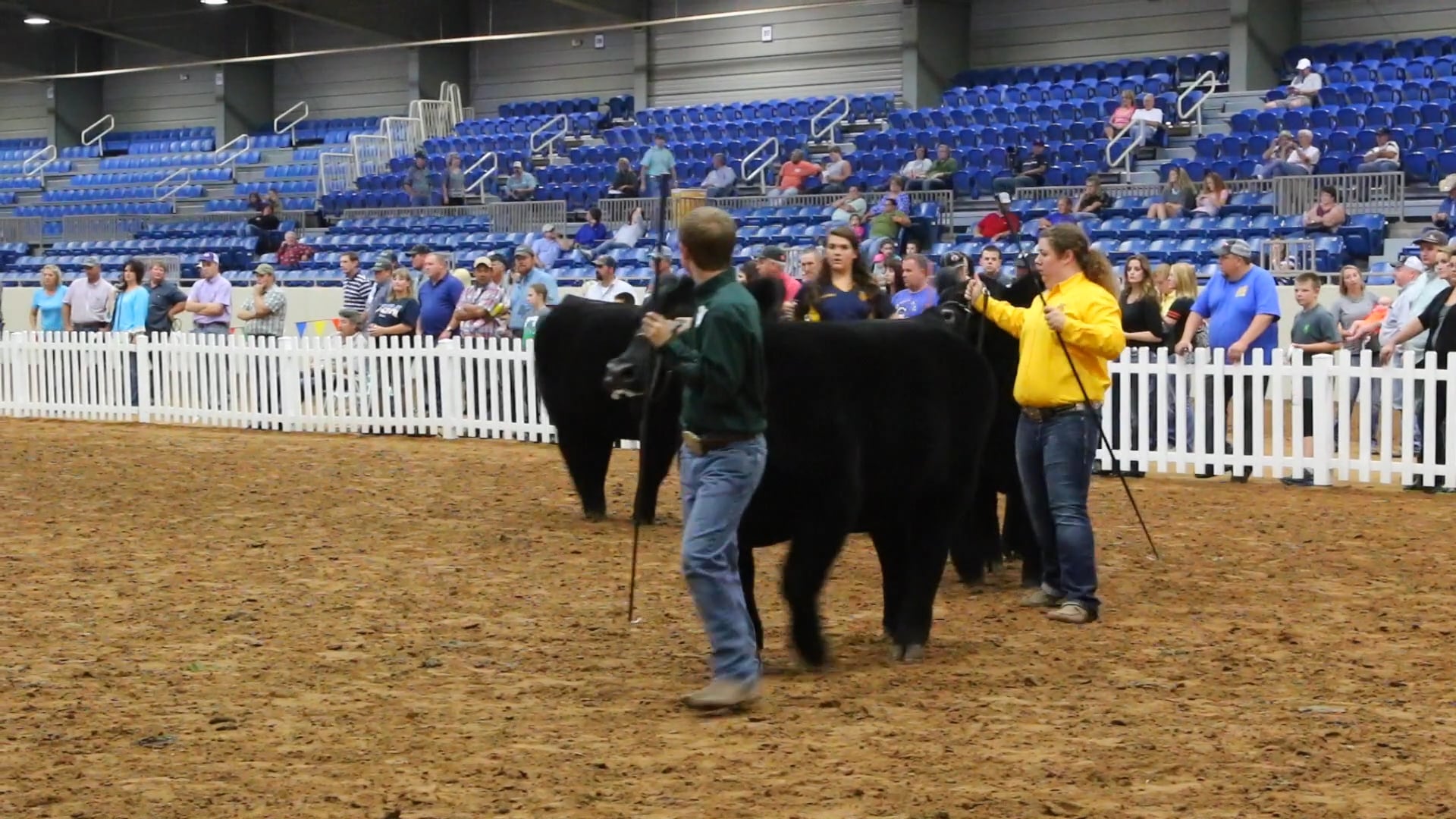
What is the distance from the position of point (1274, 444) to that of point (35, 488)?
890cm

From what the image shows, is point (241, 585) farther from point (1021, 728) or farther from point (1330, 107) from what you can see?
point (1330, 107)

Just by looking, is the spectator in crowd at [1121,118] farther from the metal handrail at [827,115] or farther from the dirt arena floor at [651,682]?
the dirt arena floor at [651,682]

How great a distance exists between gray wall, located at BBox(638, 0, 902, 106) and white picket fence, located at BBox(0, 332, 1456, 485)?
16054mm

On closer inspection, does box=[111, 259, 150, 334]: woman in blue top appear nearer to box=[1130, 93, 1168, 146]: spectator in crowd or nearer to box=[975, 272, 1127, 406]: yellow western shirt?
box=[1130, 93, 1168, 146]: spectator in crowd

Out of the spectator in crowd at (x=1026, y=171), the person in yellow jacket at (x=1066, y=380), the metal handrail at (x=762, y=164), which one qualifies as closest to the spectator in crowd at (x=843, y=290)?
the person in yellow jacket at (x=1066, y=380)

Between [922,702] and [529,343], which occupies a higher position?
[529,343]

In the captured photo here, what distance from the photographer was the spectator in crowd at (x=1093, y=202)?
22641 millimetres

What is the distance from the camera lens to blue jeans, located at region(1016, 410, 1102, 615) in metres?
7.46

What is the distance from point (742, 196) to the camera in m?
28.1

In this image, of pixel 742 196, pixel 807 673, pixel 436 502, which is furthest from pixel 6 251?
pixel 807 673

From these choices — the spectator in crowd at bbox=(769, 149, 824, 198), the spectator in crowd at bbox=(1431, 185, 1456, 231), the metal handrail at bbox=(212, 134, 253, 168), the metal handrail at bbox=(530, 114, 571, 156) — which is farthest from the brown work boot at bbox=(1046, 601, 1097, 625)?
the metal handrail at bbox=(212, 134, 253, 168)

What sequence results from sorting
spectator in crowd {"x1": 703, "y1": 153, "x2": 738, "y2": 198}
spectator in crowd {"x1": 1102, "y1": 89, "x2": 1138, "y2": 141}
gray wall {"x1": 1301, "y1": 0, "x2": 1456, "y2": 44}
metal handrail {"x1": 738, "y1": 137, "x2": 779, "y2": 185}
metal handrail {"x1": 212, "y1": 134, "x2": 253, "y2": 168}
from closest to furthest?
1. spectator in crowd {"x1": 1102, "y1": 89, "x2": 1138, "y2": 141}
2. gray wall {"x1": 1301, "y1": 0, "x2": 1456, "y2": 44}
3. spectator in crowd {"x1": 703, "y1": 153, "x2": 738, "y2": 198}
4. metal handrail {"x1": 738, "y1": 137, "x2": 779, "y2": 185}
5. metal handrail {"x1": 212, "y1": 134, "x2": 253, "y2": 168}

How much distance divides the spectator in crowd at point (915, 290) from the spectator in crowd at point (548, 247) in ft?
46.9

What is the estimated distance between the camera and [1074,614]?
25.1ft
